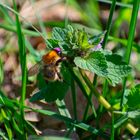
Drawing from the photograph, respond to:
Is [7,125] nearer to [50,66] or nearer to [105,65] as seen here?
[50,66]

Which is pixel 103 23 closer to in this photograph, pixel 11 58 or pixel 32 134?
pixel 11 58

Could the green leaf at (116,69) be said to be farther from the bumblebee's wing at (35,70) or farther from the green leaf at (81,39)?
the bumblebee's wing at (35,70)

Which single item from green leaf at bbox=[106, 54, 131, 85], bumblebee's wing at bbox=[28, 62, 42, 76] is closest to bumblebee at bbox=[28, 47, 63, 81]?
bumblebee's wing at bbox=[28, 62, 42, 76]

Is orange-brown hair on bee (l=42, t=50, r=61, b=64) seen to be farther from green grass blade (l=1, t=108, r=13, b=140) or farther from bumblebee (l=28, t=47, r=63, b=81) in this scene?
green grass blade (l=1, t=108, r=13, b=140)

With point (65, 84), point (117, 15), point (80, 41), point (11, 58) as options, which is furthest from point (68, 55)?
point (117, 15)

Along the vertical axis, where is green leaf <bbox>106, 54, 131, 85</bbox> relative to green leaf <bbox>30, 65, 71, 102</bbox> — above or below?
above

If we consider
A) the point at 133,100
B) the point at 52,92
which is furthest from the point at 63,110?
the point at 133,100
